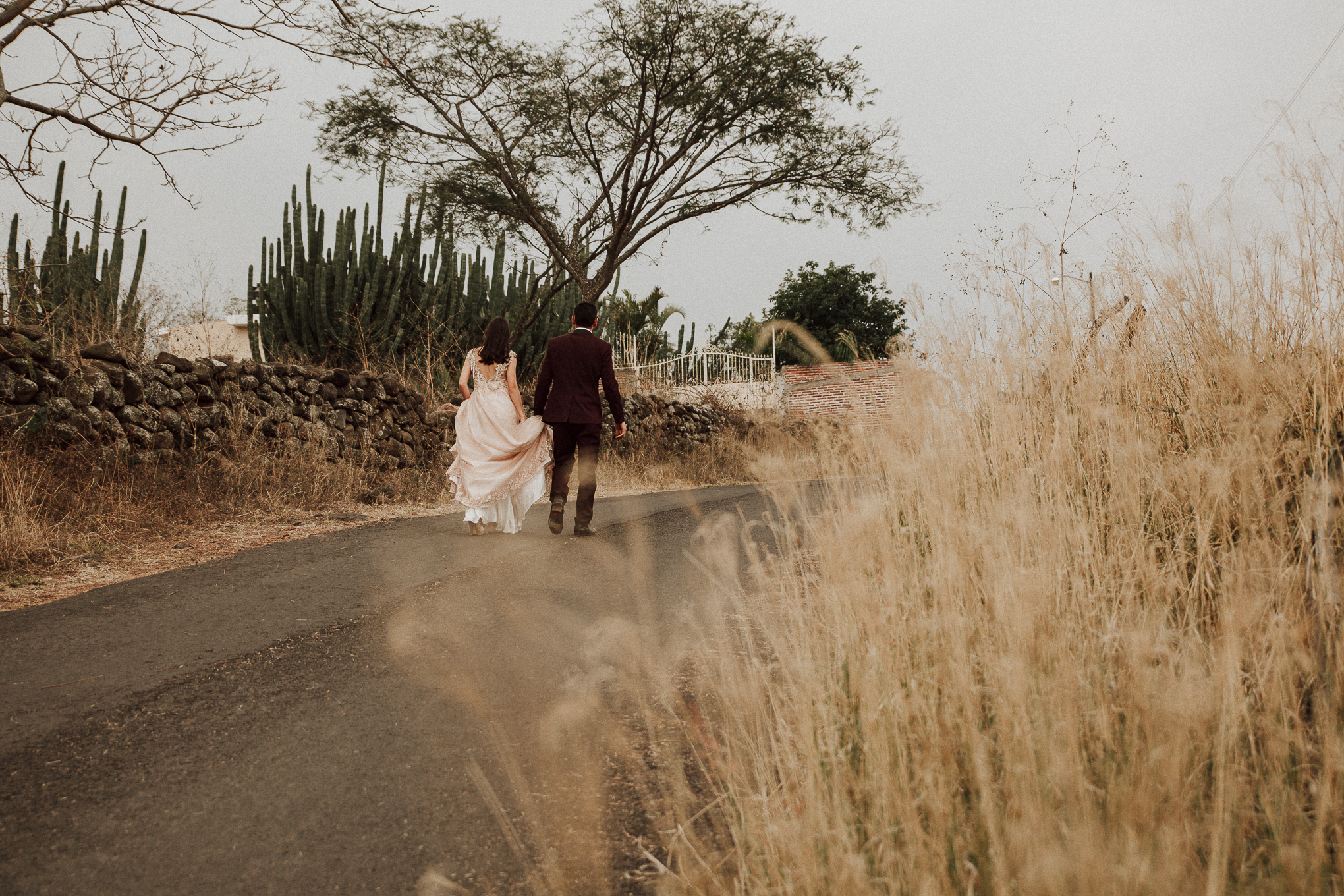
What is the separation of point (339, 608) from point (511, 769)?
2257 millimetres

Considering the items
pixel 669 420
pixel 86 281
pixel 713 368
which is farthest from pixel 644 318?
pixel 86 281

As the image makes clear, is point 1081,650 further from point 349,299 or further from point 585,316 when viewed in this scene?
point 349,299

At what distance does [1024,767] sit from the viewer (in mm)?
1464

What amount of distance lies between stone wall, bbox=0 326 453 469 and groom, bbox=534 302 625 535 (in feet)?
11.9

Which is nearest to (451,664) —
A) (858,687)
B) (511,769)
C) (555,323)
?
(511,769)

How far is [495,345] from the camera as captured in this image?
7391 mm

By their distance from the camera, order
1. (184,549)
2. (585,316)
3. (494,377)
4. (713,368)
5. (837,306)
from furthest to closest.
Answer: (837,306), (713,368), (494,377), (585,316), (184,549)

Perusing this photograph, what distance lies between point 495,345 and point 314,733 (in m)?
5.08

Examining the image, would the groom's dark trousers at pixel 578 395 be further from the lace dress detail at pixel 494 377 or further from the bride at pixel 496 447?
the lace dress detail at pixel 494 377

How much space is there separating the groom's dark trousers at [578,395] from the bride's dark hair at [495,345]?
0.50 m

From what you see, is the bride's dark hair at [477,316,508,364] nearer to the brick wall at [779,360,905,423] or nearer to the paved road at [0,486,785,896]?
the paved road at [0,486,785,896]

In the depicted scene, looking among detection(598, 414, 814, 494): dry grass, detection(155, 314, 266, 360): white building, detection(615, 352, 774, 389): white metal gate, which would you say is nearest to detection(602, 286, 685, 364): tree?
detection(615, 352, 774, 389): white metal gate

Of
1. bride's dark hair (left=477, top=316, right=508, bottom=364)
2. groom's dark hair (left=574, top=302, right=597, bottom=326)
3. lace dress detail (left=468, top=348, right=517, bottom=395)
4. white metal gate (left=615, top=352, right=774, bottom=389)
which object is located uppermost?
white metal gate (left=615, top=352, right=774, bottom=389)

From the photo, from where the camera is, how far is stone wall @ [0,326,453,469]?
6.32 meters
